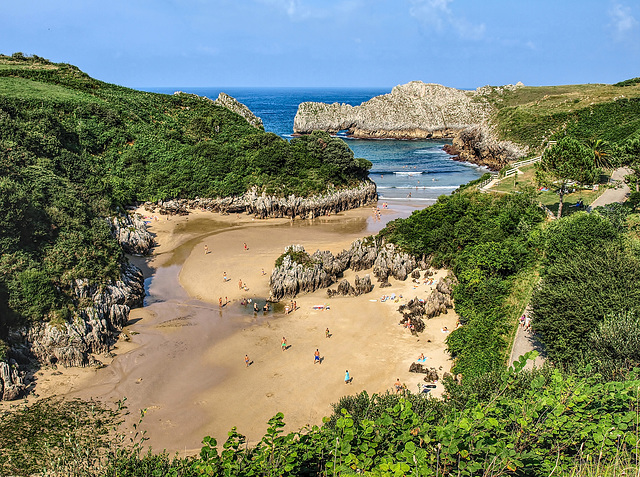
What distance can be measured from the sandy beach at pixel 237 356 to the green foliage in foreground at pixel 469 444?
7.99 metres

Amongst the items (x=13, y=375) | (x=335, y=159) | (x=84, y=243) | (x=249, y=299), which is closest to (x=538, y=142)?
(x=335, y=159)

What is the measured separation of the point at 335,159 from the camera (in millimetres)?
57156

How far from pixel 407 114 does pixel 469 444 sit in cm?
12733

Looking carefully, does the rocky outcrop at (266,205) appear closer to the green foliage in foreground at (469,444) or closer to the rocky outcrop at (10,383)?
the rocky outcrop at (10,383)

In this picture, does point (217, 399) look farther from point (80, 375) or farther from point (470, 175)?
point (470, 175)

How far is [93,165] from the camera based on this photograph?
5303 centimetres

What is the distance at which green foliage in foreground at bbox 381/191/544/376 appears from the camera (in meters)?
22.8

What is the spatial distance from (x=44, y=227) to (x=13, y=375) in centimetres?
1123

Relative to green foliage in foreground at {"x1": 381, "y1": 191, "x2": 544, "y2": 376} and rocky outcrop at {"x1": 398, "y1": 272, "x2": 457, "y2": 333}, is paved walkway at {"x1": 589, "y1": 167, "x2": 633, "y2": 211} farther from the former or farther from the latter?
rocky outcrop at {"x1": 398, "y1": 272, "x2": 457, "y2": 333}

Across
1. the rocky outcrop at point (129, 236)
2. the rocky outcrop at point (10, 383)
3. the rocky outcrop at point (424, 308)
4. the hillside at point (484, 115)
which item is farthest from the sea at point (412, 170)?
the rocky outcrop at point (10, 383)

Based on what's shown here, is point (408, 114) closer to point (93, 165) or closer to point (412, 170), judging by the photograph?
point (412, 170)

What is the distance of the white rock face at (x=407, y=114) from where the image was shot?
12669 centimetres

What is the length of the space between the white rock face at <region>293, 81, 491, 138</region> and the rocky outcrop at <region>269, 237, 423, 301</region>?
97.3 metres

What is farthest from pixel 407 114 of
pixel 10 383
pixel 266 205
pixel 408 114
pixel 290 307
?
pixel 10 383
